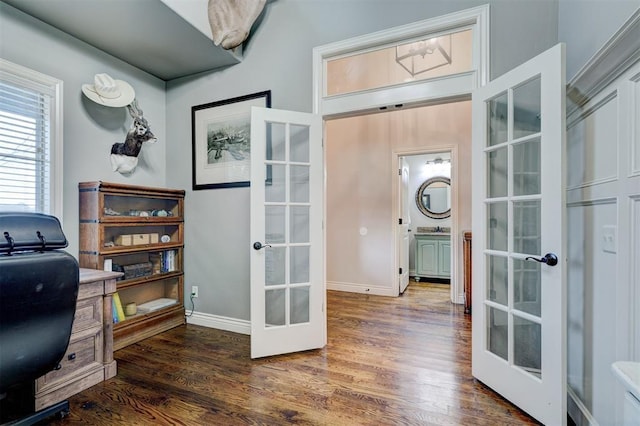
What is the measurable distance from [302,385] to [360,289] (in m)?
2.54

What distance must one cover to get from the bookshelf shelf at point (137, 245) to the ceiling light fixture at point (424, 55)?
247 centimetres

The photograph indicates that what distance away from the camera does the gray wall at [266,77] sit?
79.4 inches

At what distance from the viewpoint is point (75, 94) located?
2.41 meters

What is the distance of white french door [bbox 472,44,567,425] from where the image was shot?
150 centimetres

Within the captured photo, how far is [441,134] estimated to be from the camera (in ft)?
13.1

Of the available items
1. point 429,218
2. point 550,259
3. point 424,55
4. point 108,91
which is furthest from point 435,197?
point 108,91

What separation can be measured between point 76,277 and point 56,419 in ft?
2.84

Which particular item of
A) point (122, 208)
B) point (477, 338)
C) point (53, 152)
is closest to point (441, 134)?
point (477, 338)

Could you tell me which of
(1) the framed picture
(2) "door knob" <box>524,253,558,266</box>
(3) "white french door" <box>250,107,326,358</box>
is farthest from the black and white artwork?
(2) "door knob" <box>524,253,558,266</box>

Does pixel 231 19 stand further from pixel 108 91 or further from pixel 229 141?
pixel 108 91

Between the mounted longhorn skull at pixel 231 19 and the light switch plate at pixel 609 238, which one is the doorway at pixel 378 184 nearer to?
the mounted longhorn skull at pixel 231 19

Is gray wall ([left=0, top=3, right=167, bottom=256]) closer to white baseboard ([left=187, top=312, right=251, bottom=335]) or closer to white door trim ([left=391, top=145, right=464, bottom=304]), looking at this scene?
white baseboard ([left=187, top=312, right=251, bottom=335])

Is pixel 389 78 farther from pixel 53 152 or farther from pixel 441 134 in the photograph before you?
pixel 53 152

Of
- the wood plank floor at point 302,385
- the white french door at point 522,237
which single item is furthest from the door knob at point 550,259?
the wood plank floor at point 302,385
